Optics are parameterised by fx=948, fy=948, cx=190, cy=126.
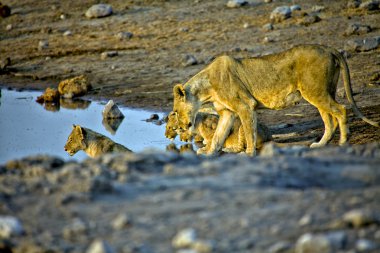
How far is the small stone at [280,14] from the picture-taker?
1750 centimetres

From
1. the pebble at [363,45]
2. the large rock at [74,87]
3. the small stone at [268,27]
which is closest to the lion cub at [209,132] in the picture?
the large rock at [74,87]

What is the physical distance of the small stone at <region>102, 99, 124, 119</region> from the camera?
46.0 ft

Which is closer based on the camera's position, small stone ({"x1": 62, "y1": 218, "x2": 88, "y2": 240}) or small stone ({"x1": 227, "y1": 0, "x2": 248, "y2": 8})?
small stone ({"x1": 62, "y1": 218, "x2": 88, "y2": 240})

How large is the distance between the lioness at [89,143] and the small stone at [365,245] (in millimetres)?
6042

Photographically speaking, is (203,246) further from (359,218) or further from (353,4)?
(353,4)

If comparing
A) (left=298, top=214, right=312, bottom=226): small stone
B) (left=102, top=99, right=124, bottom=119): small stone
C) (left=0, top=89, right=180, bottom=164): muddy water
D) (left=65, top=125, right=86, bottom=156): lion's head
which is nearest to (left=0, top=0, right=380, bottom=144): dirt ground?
(left=0, top=89, right=180, bottom=164): muddy water

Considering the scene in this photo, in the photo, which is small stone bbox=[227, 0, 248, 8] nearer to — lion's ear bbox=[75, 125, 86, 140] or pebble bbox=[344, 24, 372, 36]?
pebble bbox=[344, 24, 372, 36]

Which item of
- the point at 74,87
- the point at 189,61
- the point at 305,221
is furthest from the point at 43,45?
the point at 305,221

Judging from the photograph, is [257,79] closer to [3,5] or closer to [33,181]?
[33,181]

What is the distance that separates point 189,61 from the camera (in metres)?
16.0

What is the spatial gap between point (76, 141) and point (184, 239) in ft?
22.1

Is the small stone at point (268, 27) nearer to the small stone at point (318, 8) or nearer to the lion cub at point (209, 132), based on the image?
the small stone at point (318, 8)

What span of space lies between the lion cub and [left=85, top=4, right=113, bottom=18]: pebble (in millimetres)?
7596

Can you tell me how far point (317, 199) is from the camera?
611cm
